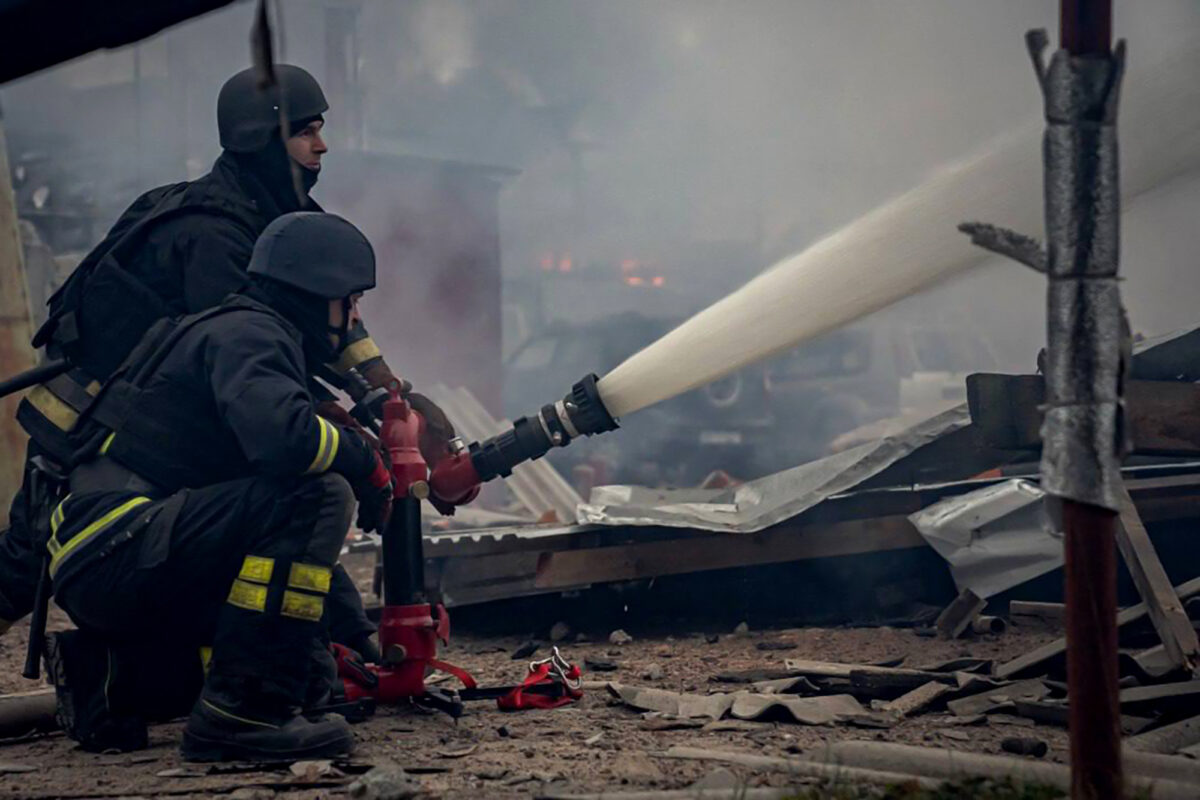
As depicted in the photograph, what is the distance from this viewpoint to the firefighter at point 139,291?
4227mm

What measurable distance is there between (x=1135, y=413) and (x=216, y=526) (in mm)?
3044

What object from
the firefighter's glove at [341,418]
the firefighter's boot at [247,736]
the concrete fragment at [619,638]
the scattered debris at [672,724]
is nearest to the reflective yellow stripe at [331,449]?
the firefighter's glove at [341,418]

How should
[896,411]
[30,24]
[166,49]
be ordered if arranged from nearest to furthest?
1. [30,24]
2. [896,411]
3. [166,49]

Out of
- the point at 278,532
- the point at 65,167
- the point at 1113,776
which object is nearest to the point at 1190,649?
the point at 1113,776

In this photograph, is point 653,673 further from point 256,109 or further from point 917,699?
point 256,109

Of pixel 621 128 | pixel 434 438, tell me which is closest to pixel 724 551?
pixel 434 438

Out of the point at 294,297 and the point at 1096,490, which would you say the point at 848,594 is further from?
the point at 1096,490

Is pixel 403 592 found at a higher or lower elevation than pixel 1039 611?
higher

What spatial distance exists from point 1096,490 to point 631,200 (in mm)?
24440

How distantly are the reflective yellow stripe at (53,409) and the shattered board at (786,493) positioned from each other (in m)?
2.58

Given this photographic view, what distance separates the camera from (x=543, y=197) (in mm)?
25781

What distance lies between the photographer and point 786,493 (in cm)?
592

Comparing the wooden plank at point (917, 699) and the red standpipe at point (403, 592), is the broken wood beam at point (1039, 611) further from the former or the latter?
the red standpipe at point (403, 592)

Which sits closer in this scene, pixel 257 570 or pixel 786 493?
pixel 257 570
